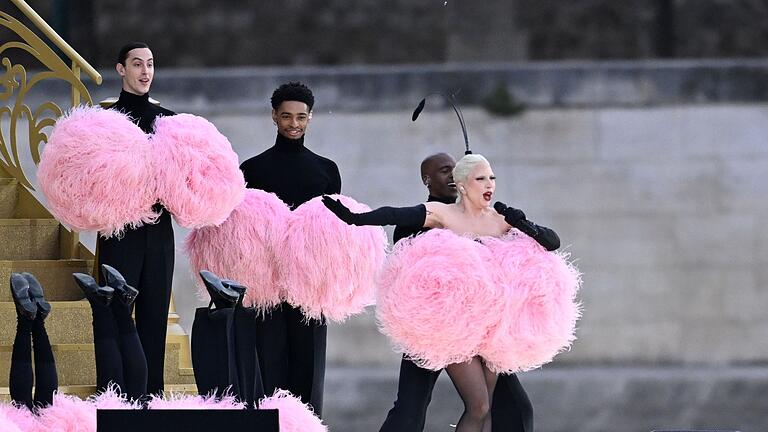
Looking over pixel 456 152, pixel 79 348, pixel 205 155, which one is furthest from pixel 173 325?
pixel 456 152

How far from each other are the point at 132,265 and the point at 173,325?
1.06 m

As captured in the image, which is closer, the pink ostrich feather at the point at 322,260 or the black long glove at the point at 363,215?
the black long glove at the point at 363,215

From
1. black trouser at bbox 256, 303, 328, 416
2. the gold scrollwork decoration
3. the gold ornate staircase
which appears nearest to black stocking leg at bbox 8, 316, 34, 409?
the gold ornate staircase

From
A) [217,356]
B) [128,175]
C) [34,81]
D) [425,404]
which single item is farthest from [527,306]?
[34,81]

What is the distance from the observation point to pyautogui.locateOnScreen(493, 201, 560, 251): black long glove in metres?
7.42

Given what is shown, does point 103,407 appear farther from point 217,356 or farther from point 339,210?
point 339,210

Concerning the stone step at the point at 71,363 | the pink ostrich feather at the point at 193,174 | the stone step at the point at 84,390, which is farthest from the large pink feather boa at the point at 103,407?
the stone step at the point at 71,363

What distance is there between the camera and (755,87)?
1444 cm

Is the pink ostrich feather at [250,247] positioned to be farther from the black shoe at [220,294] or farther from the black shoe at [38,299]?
the black shoe at [38,299]

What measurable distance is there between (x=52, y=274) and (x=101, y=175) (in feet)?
3.68

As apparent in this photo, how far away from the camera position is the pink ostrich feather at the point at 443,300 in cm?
731

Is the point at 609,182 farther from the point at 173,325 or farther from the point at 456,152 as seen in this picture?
the point at 173,325

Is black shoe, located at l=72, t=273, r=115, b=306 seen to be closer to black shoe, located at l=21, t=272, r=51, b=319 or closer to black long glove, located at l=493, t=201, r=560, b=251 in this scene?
black shoe, located at l=21, t=272, r=51, b=319

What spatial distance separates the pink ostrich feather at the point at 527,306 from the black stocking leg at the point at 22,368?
6.00ft
